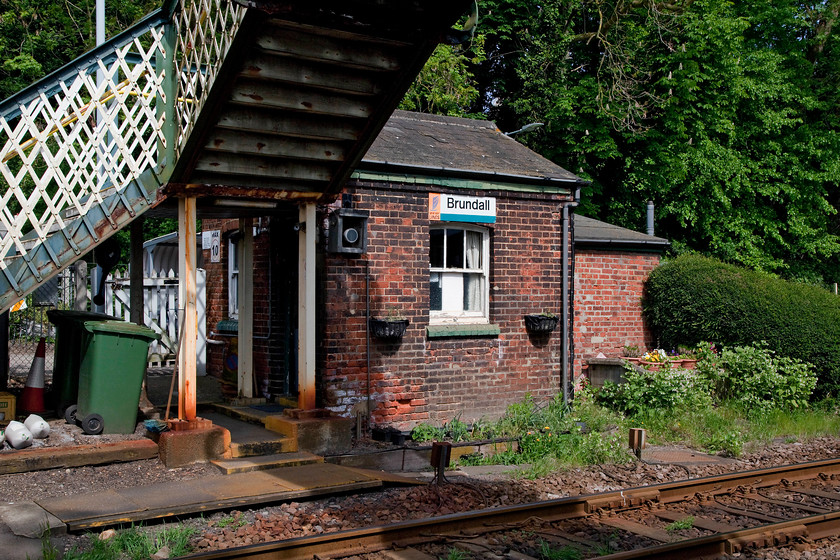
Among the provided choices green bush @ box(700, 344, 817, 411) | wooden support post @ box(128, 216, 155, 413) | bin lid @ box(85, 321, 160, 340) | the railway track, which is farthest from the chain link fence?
green bush @ box(700, 344, 817, 411)

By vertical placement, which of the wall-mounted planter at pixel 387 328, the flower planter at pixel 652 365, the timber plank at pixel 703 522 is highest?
the wall-mounted planter at pixel 387 328

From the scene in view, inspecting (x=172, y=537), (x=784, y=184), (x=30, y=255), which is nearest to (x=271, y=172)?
(x=30, y=255)

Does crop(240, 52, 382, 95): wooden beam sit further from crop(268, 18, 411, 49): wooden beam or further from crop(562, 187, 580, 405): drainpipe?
crop(562, 187, 580, 405): drainpipe

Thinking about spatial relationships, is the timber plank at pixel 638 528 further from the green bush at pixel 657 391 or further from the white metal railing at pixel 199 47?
the white metal railing at pixel 199 47

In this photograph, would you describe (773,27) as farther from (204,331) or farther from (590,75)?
(204,331)

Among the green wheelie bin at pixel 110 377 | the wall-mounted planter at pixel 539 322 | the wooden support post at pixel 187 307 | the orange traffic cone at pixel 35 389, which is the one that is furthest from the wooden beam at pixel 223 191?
the wall-mounted planter at pixel 539 322

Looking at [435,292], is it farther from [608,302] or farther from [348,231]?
[608,302]

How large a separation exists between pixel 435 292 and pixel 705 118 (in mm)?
13015

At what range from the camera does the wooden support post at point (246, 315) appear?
413 inches

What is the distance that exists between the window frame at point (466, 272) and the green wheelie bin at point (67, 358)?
440 cm

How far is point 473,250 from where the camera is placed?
36.4ft

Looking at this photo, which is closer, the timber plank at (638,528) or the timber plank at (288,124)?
the timber plank at (638,528)

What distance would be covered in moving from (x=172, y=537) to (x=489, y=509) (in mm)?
2492

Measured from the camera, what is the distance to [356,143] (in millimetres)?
8156
